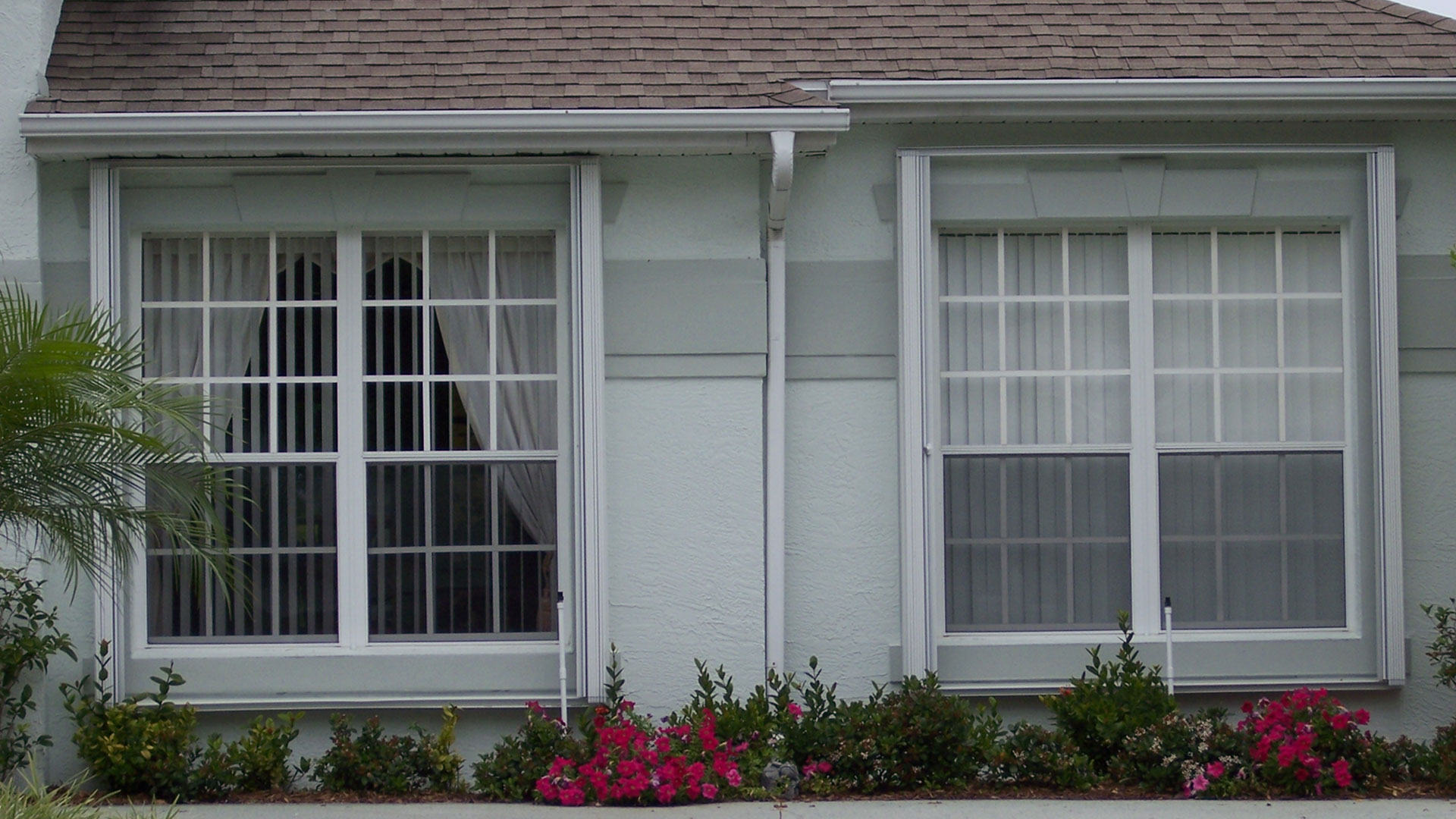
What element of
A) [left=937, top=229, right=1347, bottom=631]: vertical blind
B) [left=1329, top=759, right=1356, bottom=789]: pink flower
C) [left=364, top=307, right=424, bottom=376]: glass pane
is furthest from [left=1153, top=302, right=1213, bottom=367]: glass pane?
[left=364, top=307, right=424, bottom=376]: glass pane

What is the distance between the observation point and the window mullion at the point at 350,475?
271 inches

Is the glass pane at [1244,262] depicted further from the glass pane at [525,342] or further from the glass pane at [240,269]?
the glass pane at [240,269]

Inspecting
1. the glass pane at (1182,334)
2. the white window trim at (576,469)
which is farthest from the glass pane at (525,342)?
the glass pane at (1182,334)

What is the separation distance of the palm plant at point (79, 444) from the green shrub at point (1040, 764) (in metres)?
3.63

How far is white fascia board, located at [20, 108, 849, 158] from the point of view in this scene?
6453 millimetres

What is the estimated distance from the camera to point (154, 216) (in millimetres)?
6789

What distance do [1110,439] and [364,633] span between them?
3.95 metres

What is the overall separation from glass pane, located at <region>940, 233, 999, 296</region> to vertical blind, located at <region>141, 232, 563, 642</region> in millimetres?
2036

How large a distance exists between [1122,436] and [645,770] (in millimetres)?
3027

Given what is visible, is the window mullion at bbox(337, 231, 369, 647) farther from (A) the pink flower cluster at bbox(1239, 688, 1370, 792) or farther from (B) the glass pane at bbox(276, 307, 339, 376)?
(A) the pink flower cluster at bbox(1239, 688, 1370, 792)

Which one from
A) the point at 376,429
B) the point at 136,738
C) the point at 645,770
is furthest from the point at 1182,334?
the point at 136,738

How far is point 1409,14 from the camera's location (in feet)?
24.0

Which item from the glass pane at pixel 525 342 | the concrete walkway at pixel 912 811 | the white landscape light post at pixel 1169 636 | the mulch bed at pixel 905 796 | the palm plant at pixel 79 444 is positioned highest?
the glass pane at pixel 525 342

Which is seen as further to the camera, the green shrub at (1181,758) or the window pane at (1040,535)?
the window pane at (1040,535)
